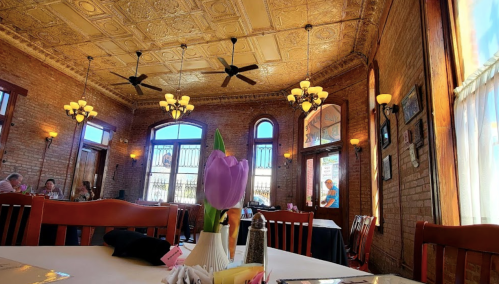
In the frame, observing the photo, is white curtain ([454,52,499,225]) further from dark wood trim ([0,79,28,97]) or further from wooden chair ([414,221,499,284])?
dark wood trim ([0,79,28,97])

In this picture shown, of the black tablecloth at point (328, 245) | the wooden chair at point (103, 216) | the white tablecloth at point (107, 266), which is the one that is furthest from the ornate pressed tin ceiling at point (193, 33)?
the white tablecloth at point (107, 266)

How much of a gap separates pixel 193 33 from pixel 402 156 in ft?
16.2

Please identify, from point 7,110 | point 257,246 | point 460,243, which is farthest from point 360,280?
point 7,110

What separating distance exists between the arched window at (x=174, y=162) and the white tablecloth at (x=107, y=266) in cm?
875

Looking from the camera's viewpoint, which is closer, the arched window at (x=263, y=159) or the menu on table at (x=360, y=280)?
the menu on table at (x=360, y=280)

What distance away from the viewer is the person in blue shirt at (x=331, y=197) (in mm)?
7114

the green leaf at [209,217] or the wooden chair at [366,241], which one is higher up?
the green leaf at [209,217]

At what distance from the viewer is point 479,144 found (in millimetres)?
2248

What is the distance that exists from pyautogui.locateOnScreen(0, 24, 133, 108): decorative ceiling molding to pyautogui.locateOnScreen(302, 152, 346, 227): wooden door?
6.95 meters

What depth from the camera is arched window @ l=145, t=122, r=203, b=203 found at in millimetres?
9828

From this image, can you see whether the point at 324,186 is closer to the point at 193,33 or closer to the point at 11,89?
the point at 193,33

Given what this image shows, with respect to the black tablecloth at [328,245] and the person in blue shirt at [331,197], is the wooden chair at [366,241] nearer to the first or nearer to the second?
the black tablecloth at [328,245]

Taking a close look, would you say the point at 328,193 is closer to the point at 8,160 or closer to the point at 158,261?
the point at 158,261

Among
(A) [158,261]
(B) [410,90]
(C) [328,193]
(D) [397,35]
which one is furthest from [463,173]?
(C) [328,193]
